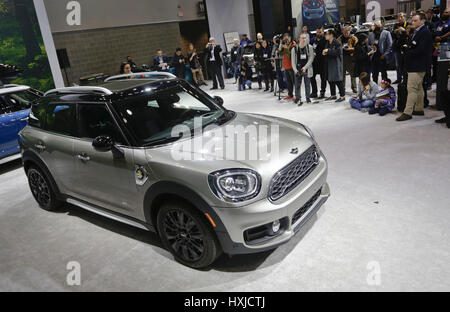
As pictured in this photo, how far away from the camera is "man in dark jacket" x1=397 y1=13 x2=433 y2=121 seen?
584 cm

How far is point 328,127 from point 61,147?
4661 mm

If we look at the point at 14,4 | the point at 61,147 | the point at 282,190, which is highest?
the point at 14,4

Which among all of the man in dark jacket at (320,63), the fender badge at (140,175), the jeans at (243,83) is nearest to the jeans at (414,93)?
the man in dark jacket at (320,63)

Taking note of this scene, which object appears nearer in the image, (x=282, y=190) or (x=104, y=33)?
(x=282, y=190)

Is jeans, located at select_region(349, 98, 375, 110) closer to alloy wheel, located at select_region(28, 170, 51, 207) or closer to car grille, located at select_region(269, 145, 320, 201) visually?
car grille, located at select_region(269, 145, 320, 201)

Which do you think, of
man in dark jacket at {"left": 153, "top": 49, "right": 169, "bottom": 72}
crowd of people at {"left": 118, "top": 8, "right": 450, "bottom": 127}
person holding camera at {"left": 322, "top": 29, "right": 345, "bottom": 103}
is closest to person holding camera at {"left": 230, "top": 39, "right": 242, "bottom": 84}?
crowd of people at {"left": 118, "top": 8, "right": 450, "bottom": 127}

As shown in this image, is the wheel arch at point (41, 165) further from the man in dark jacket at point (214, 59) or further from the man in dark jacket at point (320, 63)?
the man in dark jacket at point (214, 59)

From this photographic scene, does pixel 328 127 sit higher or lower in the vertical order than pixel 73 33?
lower

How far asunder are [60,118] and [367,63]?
7.26 meters

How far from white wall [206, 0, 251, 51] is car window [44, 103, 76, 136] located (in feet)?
→ 37.7

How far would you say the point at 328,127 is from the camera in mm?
6598
